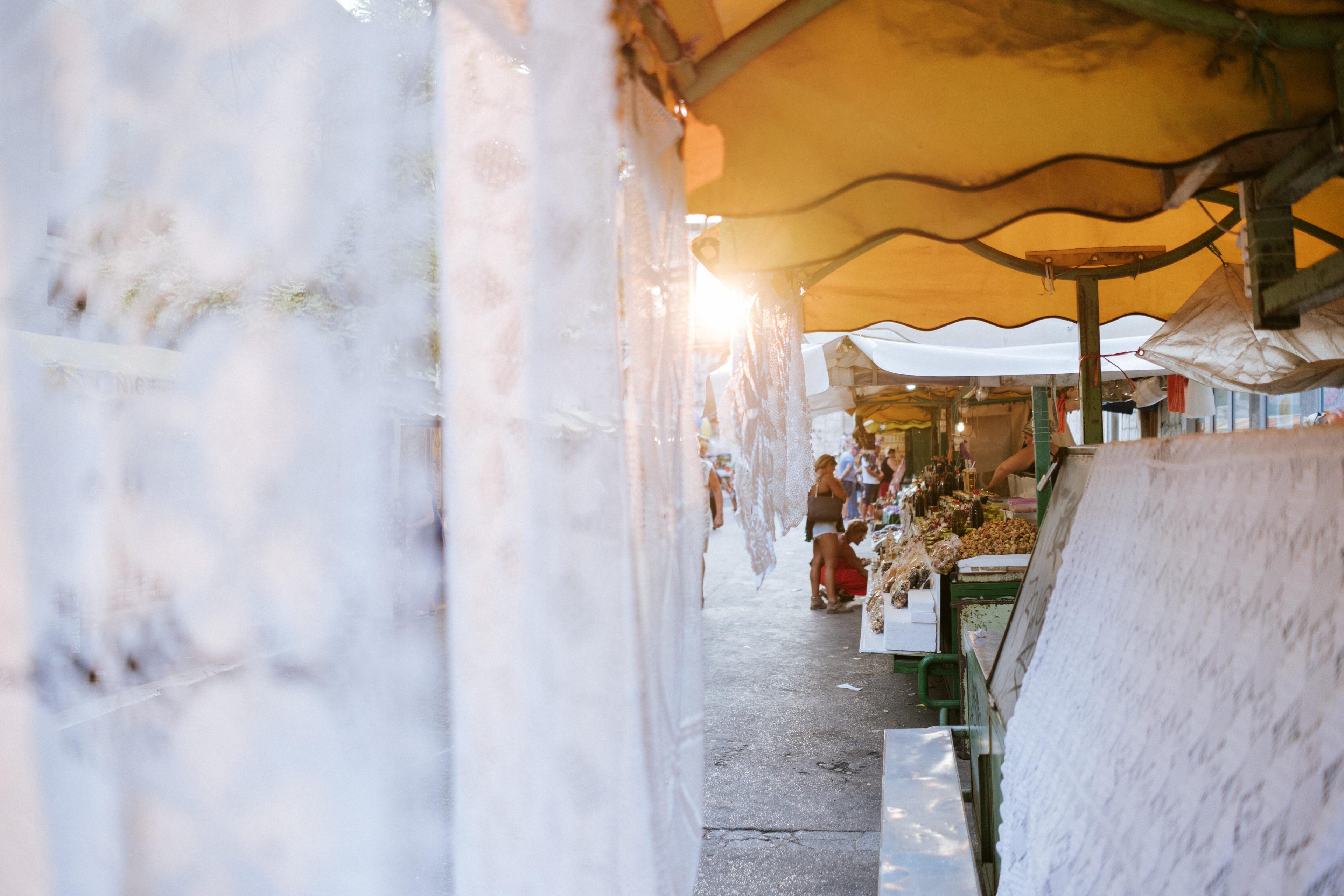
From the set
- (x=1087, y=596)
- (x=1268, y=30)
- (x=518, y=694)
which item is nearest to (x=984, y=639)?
(x=1087, y=596)

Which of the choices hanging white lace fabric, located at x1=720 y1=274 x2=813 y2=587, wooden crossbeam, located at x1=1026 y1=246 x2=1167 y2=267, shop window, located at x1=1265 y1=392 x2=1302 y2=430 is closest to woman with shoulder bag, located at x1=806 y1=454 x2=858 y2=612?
shop window, located at x1=1265 y1=392 x2=1302 y2=430

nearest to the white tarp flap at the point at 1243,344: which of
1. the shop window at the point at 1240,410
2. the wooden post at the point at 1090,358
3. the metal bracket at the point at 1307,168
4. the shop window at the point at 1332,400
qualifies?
the wooden post at the point at 1090,358

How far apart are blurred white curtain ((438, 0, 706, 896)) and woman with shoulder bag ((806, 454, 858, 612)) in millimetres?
8509

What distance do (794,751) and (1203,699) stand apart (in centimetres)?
430

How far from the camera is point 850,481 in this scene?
18.8m

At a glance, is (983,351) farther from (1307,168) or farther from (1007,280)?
(1307,168)

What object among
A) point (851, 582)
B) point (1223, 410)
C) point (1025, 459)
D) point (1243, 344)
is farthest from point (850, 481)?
point (1243, 344)

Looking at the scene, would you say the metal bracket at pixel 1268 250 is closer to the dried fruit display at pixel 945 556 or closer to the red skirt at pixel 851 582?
the dried fruit display at pixel 945 556

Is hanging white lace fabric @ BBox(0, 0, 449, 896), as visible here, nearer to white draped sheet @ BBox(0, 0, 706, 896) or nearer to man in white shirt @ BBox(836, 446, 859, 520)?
white draped sheet @ BBox(0, 0, 706, 896)

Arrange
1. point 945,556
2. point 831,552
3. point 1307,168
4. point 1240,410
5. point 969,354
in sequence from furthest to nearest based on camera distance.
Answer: point 831,552 < point 1240,410 < point 969,354 < point 945,556 < point 1307,168

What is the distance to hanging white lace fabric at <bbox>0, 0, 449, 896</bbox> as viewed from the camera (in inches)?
29.0

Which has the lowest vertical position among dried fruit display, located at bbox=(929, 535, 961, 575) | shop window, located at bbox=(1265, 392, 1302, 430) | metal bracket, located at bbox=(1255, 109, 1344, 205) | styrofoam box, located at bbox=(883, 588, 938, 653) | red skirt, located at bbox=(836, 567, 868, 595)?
red skirt, located at bbox=(836, 567, 868, 595)

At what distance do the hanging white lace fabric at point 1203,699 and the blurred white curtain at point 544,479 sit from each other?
0.73 meters

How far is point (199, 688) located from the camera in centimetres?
76
